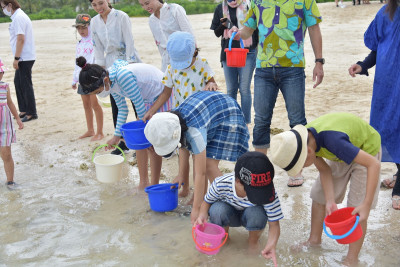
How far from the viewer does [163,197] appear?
3672 mm

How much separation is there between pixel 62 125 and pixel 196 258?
405 cm

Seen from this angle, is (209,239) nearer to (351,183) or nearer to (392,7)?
(351,183)

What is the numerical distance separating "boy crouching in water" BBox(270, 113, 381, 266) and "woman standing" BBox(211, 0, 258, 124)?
2.25 meters

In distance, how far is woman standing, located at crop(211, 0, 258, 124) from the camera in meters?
4.90

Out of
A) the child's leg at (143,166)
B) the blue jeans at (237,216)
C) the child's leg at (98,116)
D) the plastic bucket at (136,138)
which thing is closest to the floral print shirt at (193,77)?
the plastic bucket at (136,138)

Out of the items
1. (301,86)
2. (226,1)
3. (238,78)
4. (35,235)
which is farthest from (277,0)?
(35,235)

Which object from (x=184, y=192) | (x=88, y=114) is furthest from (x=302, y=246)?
(x=88, y=114)

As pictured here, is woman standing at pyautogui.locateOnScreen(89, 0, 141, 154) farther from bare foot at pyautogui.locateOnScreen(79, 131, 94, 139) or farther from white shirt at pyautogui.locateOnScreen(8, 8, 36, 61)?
white shirt at pyautogui.locateOnScreen(8, 8, 36, 61)

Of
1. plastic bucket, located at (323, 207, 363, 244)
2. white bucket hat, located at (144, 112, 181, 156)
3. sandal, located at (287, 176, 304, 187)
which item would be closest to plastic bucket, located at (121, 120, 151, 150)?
white bucket hat, located at (144, 112, 181, 156)

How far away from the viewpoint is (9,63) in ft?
39.8

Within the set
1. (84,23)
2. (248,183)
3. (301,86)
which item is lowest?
(248,183)

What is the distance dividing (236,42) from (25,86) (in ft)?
11.2

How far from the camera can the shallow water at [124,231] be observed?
3117 mm

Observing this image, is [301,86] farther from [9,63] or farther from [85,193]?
[9,63]
